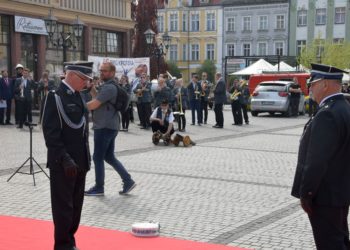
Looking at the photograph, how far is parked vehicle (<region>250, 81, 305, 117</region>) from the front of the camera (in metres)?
24.5

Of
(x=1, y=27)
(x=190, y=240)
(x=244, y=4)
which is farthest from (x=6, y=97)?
(x=244, y=4)

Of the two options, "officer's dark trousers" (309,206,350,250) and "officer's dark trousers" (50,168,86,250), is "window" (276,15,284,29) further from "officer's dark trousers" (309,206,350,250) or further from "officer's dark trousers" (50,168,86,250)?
"officer's dark trousers" (309,206,350,250)

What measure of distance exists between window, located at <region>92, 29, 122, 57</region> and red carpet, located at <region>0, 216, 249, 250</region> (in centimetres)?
2229

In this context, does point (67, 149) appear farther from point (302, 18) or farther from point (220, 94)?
point (302, 18)

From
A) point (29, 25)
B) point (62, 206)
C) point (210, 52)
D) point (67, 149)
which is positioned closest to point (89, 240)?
point (62, 206)

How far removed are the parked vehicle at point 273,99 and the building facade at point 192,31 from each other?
144ft

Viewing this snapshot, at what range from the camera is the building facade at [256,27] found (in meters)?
64.8

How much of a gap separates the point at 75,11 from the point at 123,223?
2070cm

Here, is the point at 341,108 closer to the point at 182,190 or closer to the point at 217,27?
the point at 182,190

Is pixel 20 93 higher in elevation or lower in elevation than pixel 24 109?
higher

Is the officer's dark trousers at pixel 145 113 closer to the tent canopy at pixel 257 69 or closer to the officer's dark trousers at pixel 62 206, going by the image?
the officer's dark trousers at pixel 62 206

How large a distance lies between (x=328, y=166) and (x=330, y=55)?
51.6 metres

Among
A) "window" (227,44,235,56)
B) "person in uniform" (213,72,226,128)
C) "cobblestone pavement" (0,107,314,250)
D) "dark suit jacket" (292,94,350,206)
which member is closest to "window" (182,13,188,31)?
"window" (227,44,235,56)

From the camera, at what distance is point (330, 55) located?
53.0 metres
